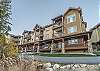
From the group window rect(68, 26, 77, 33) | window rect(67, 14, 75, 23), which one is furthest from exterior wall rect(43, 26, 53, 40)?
window rect(68, 26, 77, 33)

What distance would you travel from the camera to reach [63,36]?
10992 mm

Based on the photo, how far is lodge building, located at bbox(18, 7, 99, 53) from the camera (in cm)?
1016

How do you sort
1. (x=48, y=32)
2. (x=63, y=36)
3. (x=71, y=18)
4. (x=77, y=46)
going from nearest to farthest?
(x=77, y=46), (x=63, y=36), (x=71, y=18), (x=48, y=32)

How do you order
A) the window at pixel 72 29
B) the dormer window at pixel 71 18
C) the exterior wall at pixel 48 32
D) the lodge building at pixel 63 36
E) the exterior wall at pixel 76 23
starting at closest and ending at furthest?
the lodge building at pixel 63 36, the exterior wall at pixel 76 23, the window at pixel 72 29, the dormer window at pixel 71 18, the exterior wall at pixel 48 32

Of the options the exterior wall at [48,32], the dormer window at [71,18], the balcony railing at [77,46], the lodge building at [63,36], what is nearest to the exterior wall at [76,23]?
the lodge building at [63,36]

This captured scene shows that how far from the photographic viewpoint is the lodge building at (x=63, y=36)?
10.2 meters

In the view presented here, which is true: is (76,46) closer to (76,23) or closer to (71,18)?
(76,23)

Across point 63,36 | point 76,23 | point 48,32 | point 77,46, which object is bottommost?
point 77,46

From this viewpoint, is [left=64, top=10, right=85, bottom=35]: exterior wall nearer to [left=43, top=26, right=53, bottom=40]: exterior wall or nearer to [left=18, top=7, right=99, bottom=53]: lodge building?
[left=18, top=7, right=99, bottom=53]: lodge building

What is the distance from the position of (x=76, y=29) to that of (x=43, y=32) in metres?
3.13

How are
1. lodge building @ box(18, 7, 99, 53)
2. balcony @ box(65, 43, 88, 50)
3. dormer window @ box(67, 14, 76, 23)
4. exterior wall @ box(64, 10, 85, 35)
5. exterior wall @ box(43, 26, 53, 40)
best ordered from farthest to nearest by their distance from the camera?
exterior wall @ box(43, 26, 53, 40), dormer window @ box(67, 14, 76, 23), exterior wall @ box(64, 10, 85, 35), lodge building @ box(18, 7, 99, 53), balcony @ box(65, 43, 88, 50)

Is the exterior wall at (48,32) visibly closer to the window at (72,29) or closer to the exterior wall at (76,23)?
the exterior wall at (76,23)

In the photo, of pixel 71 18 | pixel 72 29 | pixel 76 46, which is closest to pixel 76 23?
pixel 72 29

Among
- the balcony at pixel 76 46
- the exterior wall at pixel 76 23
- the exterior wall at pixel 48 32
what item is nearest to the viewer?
the balcony at pixel 76 46
